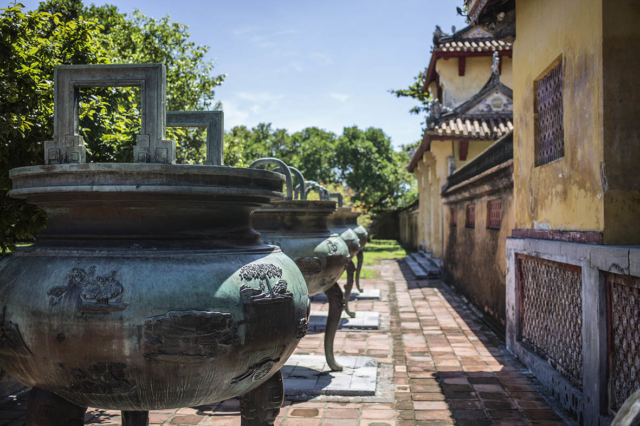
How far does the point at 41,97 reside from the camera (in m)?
3.53

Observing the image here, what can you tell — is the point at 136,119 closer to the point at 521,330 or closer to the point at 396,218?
the point at 521,330

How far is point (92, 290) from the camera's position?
1816 mm

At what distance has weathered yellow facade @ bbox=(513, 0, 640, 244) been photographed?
141 inches

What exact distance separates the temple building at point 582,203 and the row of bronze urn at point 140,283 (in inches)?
88.8

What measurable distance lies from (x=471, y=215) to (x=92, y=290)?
29.8ft

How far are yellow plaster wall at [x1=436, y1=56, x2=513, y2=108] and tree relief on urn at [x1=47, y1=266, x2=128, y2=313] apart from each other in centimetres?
1520

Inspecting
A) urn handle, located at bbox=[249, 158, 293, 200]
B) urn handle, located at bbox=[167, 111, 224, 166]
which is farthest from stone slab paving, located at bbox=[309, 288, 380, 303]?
urn handle, located at bbox=[167, 111, 224, 166]

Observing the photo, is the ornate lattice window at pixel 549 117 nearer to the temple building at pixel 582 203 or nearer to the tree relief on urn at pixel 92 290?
the temple building at pixel 582 203

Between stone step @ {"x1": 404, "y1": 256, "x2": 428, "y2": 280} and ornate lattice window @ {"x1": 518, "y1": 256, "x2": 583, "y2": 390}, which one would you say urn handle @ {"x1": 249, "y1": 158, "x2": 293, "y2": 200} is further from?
stone step @ {"x1": 404, "y1": 256, "x2": 428, "y2": 280}

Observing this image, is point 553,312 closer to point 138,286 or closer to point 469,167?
point 138,286

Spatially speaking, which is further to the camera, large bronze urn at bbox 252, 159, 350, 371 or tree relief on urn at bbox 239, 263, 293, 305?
large bronze urn at bbox 252, 159, 350, 371

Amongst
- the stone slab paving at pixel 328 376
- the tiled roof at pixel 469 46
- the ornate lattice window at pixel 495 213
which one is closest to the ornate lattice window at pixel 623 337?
the stone slab paving at pixel 328 376

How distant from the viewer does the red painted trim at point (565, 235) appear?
3749 millimetres

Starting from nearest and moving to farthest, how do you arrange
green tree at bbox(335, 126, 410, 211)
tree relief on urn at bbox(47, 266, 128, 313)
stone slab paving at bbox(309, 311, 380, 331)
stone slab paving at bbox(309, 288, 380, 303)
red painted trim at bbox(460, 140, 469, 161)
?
1. tree relief on urn at bbox(47, 266, 128, 313)
2. stone slab paving at bbox(309, 311, 380, 331)
3. stone slab paving at bbox(309, 288, 380, 303)
4. red painted trim at bbox(460, 140, 469, 161)
5. green tree at bbox(335, 126, 410, 211)
